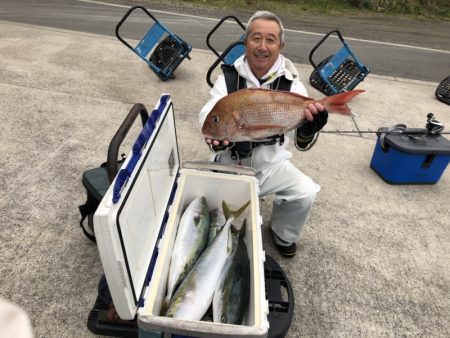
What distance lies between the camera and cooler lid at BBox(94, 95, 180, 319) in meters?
1.43

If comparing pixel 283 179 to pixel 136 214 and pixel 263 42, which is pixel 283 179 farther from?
pixel 136 214

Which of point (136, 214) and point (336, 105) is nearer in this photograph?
point (136, 214)

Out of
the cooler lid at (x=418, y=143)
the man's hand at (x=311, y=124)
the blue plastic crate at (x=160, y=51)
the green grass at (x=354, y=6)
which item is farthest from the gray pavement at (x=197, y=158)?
the green grass at (x=354, y=6)

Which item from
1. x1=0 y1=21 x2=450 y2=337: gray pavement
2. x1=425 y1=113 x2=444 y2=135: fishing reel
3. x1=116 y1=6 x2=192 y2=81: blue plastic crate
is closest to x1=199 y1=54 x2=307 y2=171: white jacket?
x1=0 y1=21 x2=450 y2=337: gray pavement

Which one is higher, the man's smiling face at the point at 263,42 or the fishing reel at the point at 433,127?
the man's smiling face at the point at 263,42

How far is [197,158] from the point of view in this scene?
4.01 metres

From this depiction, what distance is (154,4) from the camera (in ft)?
45.0

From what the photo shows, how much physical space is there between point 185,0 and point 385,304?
15330 mm

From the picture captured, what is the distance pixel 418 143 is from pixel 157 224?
2923mm

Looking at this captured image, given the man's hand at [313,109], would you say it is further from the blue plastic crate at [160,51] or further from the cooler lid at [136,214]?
the blue plastic crate at [160,51]

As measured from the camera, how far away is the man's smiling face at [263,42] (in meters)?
2.35

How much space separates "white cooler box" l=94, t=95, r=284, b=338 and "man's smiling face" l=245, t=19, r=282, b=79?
0.69m

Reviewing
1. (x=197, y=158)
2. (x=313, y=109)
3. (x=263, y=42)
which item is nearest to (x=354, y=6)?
(x=197, y=158)

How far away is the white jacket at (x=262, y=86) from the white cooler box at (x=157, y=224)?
0.27 m
